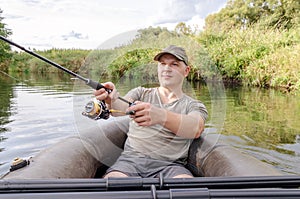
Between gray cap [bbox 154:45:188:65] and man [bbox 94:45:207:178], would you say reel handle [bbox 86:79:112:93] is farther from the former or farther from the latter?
gray cap [bbox 154:45:188:65]

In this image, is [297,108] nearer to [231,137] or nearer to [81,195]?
[231,137]

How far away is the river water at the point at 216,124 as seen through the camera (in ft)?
9.49

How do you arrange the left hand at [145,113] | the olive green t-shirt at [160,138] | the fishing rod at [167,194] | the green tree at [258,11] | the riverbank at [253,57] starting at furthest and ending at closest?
1. the green tree at [258,11]
2. the riverbank at [253,57]
3. the olive green t-shirt at [160,138]
4. the left hand at [145,113]
5. the fishing rod at [167,194]

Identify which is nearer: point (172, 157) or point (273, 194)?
point (273, 194)

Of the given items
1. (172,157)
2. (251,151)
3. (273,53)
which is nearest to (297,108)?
(251,151)

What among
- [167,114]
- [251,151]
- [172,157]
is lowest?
[251,151]

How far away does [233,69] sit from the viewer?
1302cm

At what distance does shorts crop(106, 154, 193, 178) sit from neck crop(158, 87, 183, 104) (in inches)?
18.0

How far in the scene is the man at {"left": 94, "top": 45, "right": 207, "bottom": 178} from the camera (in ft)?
7.29

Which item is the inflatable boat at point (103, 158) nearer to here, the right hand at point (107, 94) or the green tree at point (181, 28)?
the right hand at point (107, 94)

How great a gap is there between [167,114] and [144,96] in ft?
1.69

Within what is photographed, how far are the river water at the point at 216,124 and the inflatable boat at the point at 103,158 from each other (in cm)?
21

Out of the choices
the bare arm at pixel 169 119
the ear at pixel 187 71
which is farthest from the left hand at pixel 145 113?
the ear at pixel 187 71

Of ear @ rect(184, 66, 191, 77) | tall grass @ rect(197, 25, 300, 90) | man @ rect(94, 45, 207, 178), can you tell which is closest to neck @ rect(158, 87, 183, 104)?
man @ rect(94, 45, 207, 178)
